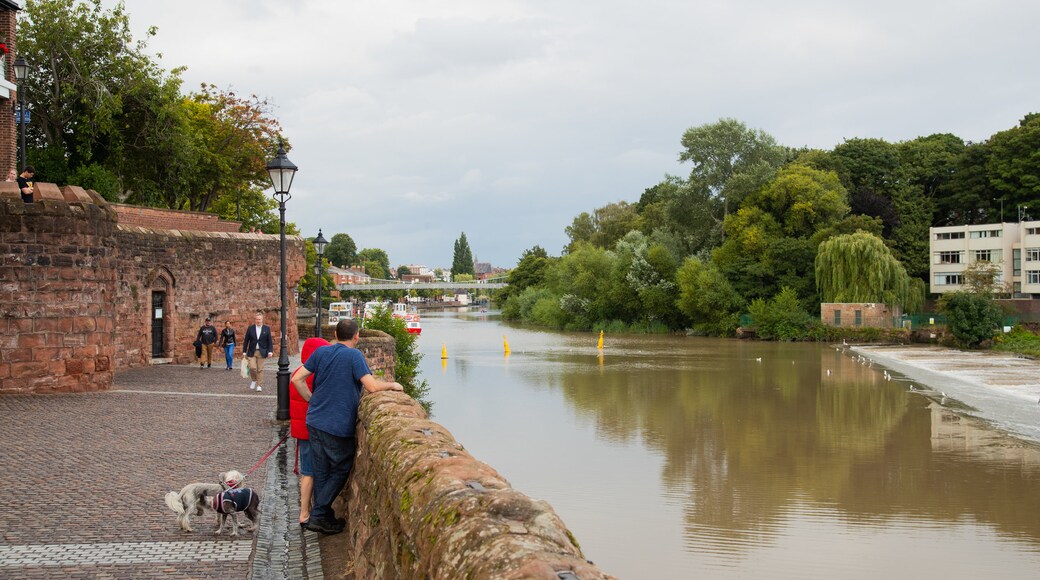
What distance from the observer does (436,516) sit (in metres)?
3.70

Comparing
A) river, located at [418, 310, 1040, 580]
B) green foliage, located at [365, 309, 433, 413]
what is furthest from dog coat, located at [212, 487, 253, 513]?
green foliage, located at [365, 309, 433, 413]

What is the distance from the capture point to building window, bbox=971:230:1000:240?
5609 cm

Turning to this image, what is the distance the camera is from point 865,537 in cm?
1266

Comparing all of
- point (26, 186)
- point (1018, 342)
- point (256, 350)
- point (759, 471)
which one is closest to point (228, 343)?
point (256, 350)

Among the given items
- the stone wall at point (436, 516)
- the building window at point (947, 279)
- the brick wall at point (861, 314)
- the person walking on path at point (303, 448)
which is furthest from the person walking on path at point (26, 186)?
the building window at point (947, 279)

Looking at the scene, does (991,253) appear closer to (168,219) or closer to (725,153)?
(725,153)

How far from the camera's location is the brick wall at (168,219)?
22312 mm

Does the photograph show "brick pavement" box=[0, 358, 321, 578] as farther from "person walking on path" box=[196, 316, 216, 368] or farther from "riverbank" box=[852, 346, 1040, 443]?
"riverbank" box=[852, 346, 1040, 443]

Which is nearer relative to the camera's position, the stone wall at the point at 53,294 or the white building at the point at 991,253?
the stone wall at the point at 53,294

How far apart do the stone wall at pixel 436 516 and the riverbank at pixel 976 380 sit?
1872 cm

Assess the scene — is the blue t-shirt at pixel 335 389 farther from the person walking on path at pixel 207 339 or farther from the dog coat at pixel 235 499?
the person walking on path at pixel 207 339

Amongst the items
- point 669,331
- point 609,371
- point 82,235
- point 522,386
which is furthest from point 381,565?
point 669,331

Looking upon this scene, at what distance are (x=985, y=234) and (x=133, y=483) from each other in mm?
58862

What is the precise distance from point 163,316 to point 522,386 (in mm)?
12210
